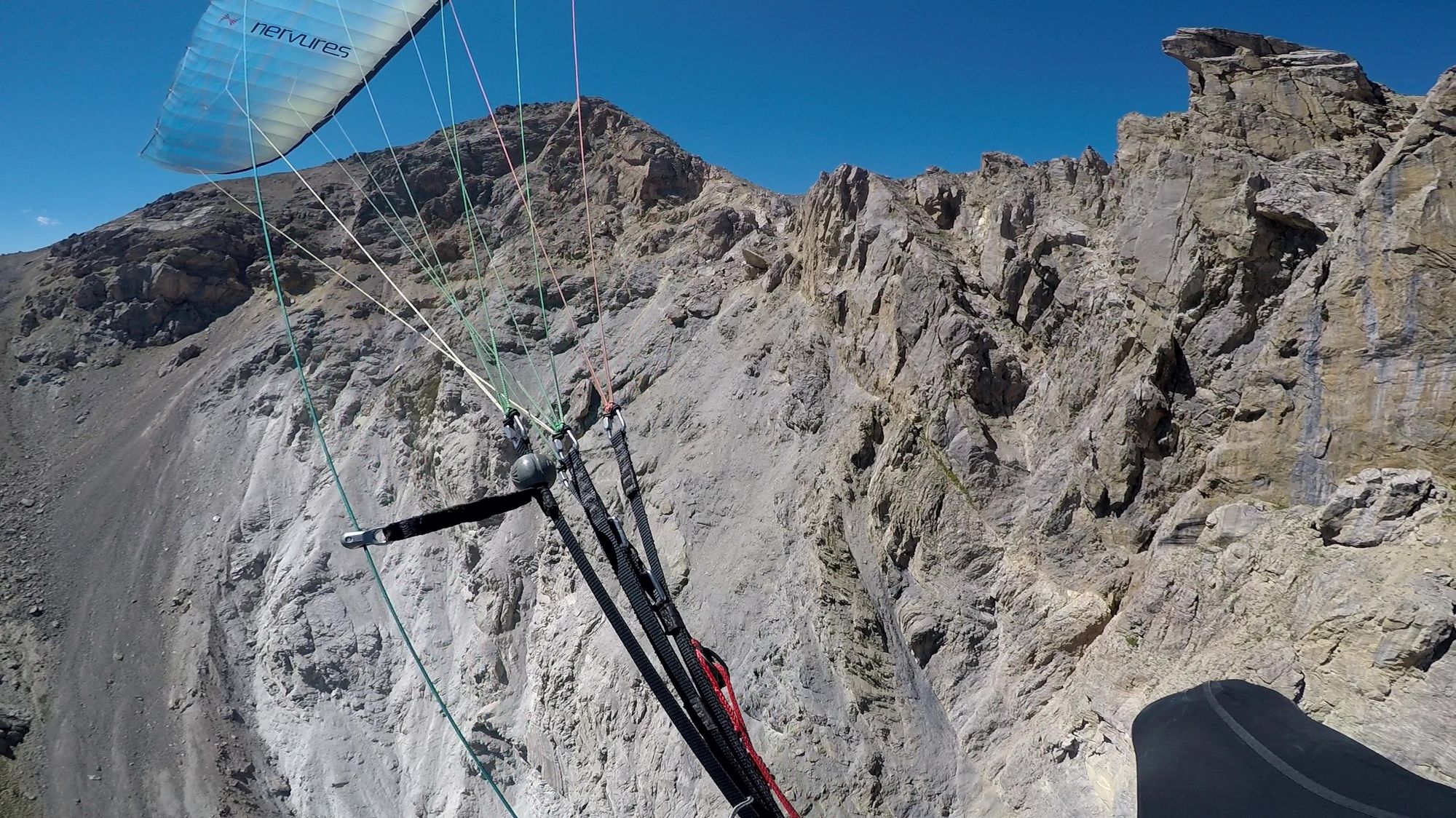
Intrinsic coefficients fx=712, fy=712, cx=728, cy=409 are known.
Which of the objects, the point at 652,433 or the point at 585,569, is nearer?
the point at 585,569

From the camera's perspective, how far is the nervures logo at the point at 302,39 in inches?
480

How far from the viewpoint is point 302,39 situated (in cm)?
1254

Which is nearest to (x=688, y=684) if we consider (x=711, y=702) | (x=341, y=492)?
(x=711, y=702)

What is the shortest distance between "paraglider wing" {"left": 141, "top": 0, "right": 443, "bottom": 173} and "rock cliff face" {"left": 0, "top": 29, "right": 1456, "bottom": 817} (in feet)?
8.21

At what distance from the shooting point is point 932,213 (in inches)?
702

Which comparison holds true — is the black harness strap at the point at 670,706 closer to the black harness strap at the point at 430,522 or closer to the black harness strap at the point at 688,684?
the black harness strap at the point at 688,684

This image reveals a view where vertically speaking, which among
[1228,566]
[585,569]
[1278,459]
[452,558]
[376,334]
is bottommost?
[1228,566]

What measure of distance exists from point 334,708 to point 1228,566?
22.2 meters

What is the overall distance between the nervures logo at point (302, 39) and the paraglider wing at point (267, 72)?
0.01 metres

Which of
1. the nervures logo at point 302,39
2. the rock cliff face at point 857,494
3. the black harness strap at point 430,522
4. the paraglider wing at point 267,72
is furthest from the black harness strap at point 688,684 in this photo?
the nervures logo at point 302,39

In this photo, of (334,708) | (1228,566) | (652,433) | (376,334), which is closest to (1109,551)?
(1228,566)

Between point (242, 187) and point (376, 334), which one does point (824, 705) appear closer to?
point (376, 334)

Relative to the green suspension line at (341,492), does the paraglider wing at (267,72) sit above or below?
above

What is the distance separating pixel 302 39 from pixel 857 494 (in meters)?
13.2
